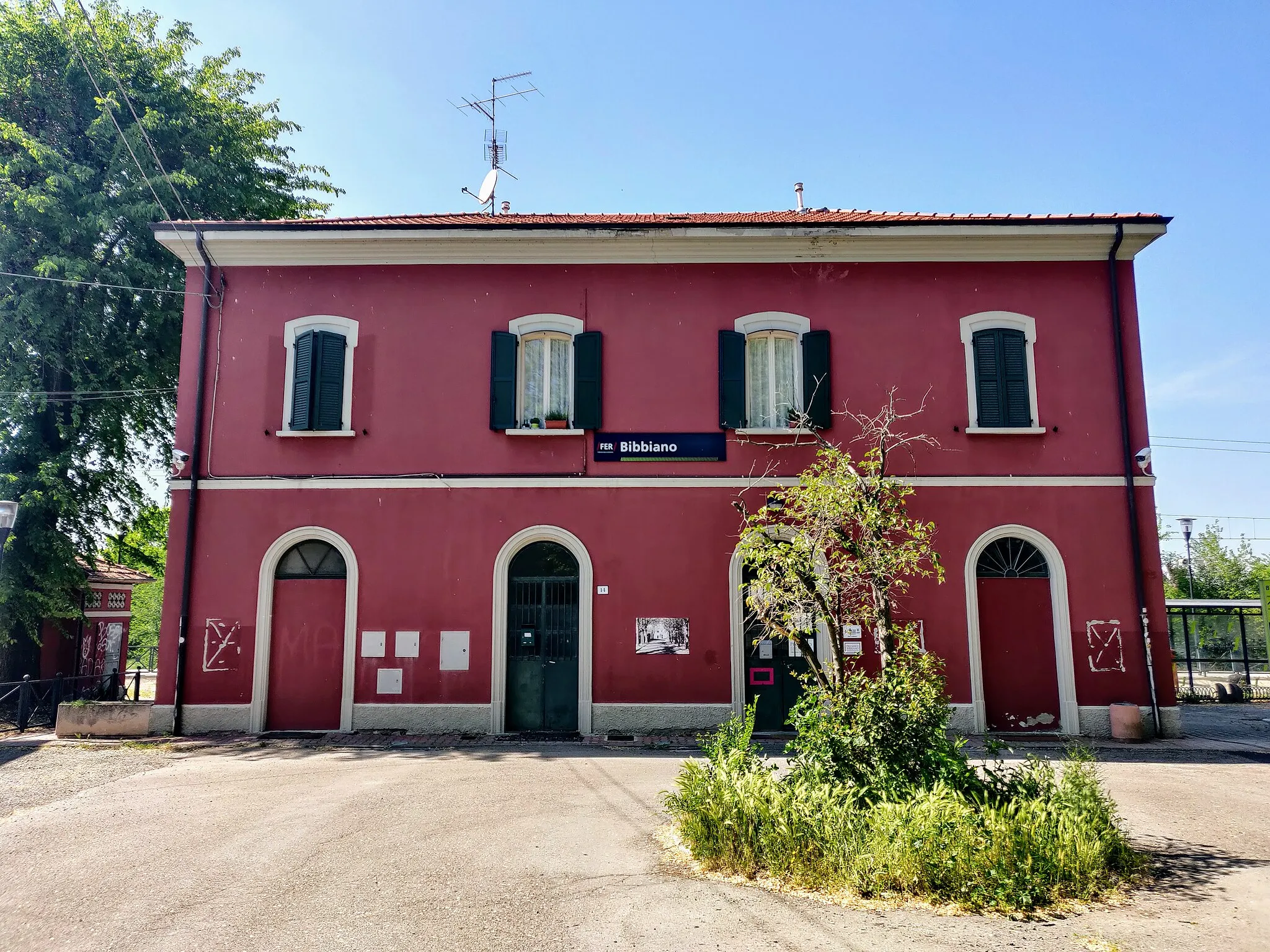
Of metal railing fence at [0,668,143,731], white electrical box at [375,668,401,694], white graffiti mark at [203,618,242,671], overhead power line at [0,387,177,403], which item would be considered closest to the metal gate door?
white electrical box at [375,668,401,694]

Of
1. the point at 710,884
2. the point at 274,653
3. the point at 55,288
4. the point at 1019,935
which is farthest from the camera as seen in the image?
the point at 55,288

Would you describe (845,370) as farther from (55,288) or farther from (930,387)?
(55,288)

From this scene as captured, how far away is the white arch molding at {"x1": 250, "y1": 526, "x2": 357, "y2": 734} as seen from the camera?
1220cm

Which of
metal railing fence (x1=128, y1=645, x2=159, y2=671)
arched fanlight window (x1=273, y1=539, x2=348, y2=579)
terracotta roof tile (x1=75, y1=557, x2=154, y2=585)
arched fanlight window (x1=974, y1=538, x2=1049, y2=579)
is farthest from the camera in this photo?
metal railing fence (x1=128, y1=645, x2=159, y2=671)

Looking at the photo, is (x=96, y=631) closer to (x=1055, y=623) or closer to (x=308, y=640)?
(x=308, y=640)

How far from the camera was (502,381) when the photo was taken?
504 inches

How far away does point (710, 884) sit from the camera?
566cm

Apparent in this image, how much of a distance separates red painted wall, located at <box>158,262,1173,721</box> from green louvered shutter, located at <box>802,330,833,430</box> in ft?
0.71

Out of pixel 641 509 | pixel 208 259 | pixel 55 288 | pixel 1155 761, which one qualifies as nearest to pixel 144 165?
pixel 55 288

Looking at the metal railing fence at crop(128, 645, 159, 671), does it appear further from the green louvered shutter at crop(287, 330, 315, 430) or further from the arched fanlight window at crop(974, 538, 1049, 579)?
the arched fanlight window at crop(974, 538, 1049, 579)

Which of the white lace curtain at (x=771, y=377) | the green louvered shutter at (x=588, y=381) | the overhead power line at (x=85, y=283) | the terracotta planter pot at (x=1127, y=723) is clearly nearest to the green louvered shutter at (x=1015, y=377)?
the white lace curtain at (x=771, y=377)

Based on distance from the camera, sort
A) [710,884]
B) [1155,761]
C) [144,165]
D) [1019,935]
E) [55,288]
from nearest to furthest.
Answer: [1019,935]
[710,884]
[1155,761]
[55,288]
[144,165]

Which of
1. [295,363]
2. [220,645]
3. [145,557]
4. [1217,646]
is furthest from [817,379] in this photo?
[1217,646]

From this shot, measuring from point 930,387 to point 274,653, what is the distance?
10.9 meters
